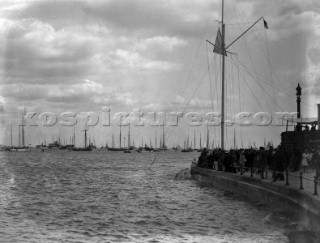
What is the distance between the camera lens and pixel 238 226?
71.4ft

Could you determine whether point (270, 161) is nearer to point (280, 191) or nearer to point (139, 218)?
point (280, 191)

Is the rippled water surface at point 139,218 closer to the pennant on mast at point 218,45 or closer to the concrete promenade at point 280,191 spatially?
the concrete promenade at point 280,191

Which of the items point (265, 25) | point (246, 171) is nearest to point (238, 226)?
point (246, 171)

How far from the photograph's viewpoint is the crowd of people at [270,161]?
989 inches

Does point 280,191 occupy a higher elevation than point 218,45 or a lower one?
lower

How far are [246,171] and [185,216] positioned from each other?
10869mm

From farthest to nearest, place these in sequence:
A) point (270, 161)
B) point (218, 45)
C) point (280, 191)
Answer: point (218, 45), point (270, 161), point (280, 191)

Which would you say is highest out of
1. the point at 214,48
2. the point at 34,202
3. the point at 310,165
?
the point at 214,48

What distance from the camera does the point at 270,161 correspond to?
28359 mm

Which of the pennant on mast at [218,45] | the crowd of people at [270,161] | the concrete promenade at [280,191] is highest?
the pennant on mast at [218,45]

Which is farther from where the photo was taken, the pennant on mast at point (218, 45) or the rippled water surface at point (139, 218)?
the pennant on mast at point (218, 45)

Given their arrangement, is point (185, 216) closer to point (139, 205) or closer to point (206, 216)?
point (206, 216)

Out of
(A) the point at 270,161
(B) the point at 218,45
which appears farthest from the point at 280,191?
(B) the point at 218,45

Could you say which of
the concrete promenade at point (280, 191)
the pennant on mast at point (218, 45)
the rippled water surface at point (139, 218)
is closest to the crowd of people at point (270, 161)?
the concrete promenade at point (280, 191)
